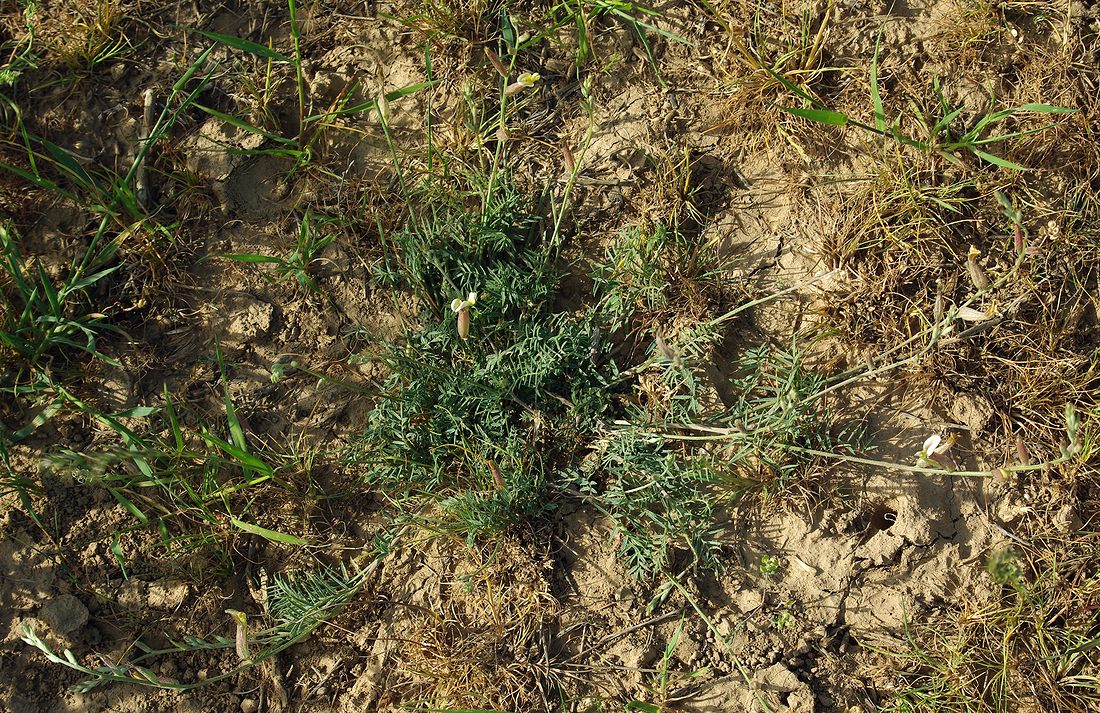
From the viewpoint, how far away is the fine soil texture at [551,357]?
2867 mm

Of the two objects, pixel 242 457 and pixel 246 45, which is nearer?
pixel 242 457

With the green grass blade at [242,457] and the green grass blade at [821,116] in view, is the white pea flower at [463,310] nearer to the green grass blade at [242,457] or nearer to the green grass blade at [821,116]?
the green grass blade at [242,457]

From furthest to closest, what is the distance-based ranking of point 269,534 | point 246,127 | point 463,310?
1. point 246,127
2. point 269,534
3. point 463,310

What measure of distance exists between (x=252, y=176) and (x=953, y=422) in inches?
102

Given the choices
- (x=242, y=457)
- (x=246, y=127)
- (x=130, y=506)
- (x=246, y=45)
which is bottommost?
(x=130, y=506)

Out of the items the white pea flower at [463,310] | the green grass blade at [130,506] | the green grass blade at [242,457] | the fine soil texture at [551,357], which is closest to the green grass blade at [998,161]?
the fine soil texture at [551,357]

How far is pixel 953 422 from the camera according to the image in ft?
9.71

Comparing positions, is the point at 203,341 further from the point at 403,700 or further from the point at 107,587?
the point at 403,700

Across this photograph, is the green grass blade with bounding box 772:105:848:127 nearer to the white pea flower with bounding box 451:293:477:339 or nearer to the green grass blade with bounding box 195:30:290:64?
the white pea flower with bounding box 451:293:477:339

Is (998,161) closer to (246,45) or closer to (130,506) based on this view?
(246,45)

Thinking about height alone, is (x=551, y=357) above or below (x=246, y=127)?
below

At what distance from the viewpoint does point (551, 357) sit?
286 centimetres

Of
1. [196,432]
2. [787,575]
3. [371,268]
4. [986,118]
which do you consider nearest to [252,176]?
[371,268]

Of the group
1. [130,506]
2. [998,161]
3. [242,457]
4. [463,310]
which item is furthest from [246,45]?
[998,161]
